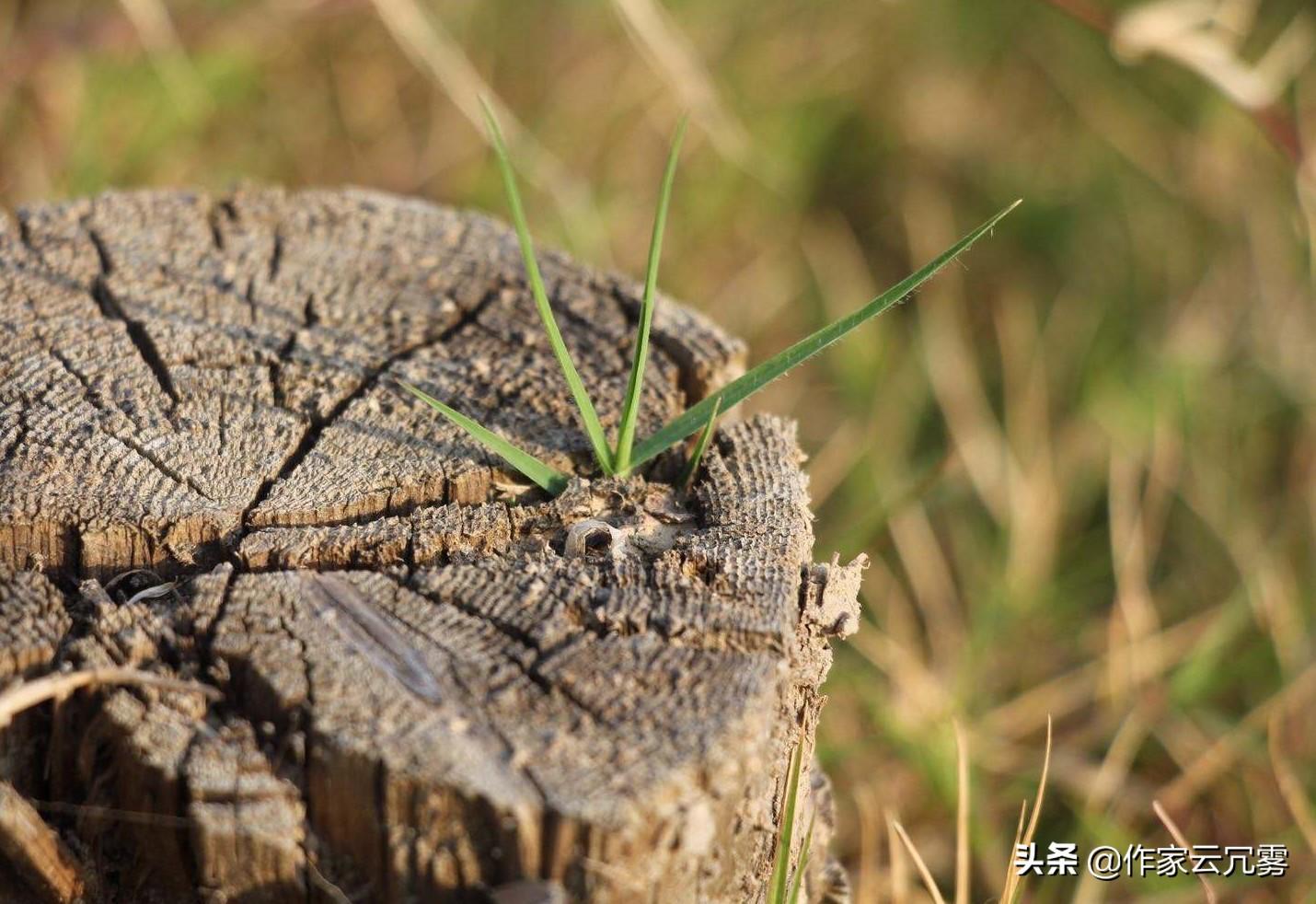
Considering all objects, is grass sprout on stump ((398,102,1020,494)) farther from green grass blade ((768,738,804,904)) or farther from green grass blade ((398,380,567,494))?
green grass blade ((768,738,804,904))

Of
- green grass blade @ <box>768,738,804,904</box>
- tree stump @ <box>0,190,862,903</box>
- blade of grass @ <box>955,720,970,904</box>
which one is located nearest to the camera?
tree stump @ <box>0,190,862,903</box>

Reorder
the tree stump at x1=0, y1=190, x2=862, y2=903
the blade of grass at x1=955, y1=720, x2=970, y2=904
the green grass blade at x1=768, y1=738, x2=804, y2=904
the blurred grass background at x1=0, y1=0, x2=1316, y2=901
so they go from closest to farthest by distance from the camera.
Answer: the tree stump at x1=0, y1=190, x2=862, y2=903, the green grass blade at x1=768, y1=738, x2=804, y2=904, the blade of grass at x1=955, y1=720, x2=970, y2=904, the blurred grass background at x1=0, y1=0, x2=1316, y2=901

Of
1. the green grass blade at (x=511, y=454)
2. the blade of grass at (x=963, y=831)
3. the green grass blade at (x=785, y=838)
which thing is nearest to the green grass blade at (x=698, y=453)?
the green grass blade at (x=511, y=454)

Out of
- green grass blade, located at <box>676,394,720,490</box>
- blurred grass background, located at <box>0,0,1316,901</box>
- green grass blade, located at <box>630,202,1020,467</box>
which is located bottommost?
green grass blade, located at <box>676,394,720,490</box>

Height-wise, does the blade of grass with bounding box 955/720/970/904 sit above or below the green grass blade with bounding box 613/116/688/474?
below

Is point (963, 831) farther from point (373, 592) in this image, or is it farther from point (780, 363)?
point (373, 592)

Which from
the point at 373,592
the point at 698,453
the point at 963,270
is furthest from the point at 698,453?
the point at 963,270

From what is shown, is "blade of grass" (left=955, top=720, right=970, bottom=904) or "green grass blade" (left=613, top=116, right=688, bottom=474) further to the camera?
"blade of grass" (left=955, top=720, right=970, bottom=904)

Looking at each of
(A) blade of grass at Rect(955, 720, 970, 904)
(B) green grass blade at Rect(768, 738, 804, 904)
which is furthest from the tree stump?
(A) blade of grass at Rect(955, 720, 970, 904)
